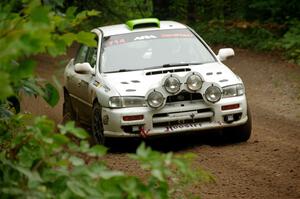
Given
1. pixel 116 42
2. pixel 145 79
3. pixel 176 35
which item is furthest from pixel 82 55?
pixel 145 79

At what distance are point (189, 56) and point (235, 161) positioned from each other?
7.47 feet

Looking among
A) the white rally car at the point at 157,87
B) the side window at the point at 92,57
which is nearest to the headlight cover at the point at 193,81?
the white rally car at the point at 157,87

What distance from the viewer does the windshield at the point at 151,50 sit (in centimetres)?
945

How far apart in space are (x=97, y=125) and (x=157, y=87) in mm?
1286

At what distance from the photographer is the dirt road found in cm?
677

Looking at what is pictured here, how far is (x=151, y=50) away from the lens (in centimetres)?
971

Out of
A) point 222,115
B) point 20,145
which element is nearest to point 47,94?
point 20,145

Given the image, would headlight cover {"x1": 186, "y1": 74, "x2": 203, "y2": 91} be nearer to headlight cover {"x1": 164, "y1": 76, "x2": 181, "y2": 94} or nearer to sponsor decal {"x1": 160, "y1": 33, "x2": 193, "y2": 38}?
headlight cover {"x1": 164, "y1": 76, "x2": 181, "y2": 94}

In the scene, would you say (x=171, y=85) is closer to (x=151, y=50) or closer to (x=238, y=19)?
(x=151, y=50)

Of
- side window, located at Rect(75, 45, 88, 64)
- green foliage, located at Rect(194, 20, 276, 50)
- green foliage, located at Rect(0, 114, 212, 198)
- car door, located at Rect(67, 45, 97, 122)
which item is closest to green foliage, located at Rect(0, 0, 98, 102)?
green foliage, located at Rect(0, 114, 212, 198)

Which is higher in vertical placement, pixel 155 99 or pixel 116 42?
pixel 116 42

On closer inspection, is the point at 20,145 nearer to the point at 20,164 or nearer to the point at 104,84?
the point at 20,164

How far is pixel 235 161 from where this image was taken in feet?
26.3

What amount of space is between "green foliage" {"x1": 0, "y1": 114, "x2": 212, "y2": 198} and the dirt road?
50 centimetres
